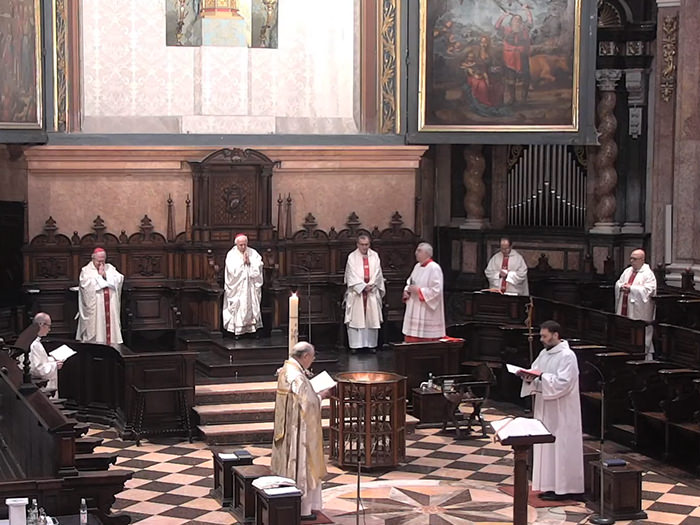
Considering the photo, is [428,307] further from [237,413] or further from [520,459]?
[520,459]

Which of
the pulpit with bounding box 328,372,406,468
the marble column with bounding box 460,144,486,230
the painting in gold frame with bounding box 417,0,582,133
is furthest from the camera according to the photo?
the marble column with bounding box 460,144,486,230

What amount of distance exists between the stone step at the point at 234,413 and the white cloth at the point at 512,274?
4.97 metres

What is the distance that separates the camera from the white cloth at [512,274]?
18.9 metres

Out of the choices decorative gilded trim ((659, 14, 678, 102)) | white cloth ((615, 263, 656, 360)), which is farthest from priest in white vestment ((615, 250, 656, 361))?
decorative gilded trim ((659, 14, 678, 102))

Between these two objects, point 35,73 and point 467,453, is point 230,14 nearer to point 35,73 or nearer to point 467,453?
point 35,73

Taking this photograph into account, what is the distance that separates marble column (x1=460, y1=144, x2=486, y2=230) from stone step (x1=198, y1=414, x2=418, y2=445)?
849 cm

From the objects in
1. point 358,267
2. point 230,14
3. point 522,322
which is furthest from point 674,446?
point 230,14

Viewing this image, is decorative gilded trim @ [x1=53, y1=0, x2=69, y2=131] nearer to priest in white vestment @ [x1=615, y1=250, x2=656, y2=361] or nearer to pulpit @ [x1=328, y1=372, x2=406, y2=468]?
pulpit @ [x1=328, y1=372, x2=406, y2=468]

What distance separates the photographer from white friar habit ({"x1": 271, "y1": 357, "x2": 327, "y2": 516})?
11070 mm

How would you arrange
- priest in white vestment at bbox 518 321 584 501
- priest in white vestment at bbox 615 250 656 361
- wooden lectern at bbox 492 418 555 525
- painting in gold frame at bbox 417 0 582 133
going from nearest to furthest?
1. wooden lectern at bbox 492 418 555 525
2. priest in white vestment at bbox 518 321 584 501
3. priest in white vestment at bbox 615 250 656 361
4. painting in gold frame at bbox 417 0 582 133

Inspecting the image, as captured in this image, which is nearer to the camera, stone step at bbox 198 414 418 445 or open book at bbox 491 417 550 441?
open book at bbox 491 417 550 441

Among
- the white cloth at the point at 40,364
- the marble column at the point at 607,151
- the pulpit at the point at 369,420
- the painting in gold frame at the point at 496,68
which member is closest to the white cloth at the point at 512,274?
the painting in gold frame at the point at 496,68

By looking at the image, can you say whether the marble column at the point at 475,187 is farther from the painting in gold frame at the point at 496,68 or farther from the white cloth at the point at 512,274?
the painting in gold frame at the point at 496,68

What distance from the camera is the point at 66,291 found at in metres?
17.7
